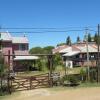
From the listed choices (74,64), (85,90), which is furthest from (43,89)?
(74,64)

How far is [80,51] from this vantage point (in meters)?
72.8

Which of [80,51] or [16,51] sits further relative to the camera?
[80,51]

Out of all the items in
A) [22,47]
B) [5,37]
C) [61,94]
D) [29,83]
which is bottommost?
[61,94]

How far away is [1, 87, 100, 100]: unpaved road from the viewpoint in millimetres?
25344

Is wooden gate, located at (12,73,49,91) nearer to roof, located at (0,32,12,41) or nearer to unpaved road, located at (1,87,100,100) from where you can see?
unpaved road, located at (1,87,100,100)

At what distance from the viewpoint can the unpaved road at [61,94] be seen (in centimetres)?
2534

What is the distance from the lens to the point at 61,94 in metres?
26.9

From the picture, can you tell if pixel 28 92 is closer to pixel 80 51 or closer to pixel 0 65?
pixel 0 65

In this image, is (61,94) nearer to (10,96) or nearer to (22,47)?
(10,96)

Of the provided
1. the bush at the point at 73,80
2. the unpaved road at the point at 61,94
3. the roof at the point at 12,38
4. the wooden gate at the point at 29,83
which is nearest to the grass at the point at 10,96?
the unpaved road at the point at 61,94

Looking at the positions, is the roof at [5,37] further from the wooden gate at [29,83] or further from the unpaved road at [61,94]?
the unpaved road at [61,94]

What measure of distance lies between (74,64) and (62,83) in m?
35.3

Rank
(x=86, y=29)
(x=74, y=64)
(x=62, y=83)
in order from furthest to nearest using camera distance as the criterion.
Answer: (x=74, y=64)
(x=86, y=29)
(x=62, y=83)

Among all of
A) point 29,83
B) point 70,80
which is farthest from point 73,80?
point 29,83
